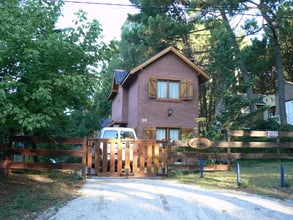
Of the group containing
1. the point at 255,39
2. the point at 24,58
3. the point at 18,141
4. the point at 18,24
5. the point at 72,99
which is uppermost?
the point at 255,39

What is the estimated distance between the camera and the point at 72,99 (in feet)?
32.9

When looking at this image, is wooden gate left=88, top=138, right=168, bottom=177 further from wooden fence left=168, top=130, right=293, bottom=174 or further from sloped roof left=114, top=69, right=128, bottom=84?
sloped roof left=114, top=69, right=128, bottom=84

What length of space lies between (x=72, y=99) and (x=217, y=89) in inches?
1103

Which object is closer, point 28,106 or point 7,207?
point 7,207

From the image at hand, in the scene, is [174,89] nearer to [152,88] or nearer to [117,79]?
[152,88]

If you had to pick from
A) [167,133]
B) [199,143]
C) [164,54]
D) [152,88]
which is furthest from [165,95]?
[199,143]

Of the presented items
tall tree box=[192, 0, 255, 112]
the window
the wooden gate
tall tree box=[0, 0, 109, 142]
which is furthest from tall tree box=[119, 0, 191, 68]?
tall tree box=[0, 0, 109, 142]

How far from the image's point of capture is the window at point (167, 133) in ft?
80.0

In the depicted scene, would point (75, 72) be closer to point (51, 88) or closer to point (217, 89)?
point (51, 88)

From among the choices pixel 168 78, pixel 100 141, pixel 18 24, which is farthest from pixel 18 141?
pixel 168 78

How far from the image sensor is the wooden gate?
1378cm

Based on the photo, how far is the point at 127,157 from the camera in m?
13.9

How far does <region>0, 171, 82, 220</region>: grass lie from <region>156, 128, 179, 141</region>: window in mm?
12105

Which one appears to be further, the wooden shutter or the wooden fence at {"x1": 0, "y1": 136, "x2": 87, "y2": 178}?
the wooden shutter
